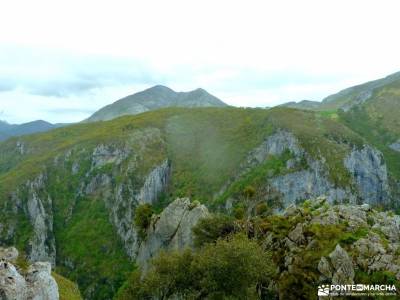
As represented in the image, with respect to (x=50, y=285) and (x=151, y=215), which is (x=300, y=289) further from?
(x=151, y=215)

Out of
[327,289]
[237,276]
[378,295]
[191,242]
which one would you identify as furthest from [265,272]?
[191,242]

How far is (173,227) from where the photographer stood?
117 m

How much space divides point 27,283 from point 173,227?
6317cm

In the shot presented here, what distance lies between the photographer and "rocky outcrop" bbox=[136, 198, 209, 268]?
112375mm

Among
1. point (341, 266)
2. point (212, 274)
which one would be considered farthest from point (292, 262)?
point (212, 274)

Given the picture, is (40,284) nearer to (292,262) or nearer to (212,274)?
(212,274)

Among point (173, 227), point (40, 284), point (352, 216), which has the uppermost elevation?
point (40, 284)

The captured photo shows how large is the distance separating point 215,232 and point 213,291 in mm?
32996

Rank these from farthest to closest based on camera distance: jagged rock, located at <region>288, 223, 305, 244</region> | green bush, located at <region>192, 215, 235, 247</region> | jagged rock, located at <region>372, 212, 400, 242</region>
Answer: green bush, located at <region>192, 215, 235, 247</region> < jagged rock, located at <region>288, 223, 305, 244</region> < jagged rock, located at <region>372, 212, 400, 242</region>

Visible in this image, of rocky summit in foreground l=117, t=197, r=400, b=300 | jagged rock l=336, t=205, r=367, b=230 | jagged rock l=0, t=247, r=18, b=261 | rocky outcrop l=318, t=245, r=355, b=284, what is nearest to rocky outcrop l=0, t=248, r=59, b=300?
jagged rock l=0, t=247, r=18, b=261

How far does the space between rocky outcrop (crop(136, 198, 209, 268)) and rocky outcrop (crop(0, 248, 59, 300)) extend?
173 ft

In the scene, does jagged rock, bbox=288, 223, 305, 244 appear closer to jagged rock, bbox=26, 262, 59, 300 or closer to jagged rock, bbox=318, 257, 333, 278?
jagged rock, bbox=318, 257, 333, 278

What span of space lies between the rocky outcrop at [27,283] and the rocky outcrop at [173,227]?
52804mm

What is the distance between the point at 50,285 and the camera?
5828cm
